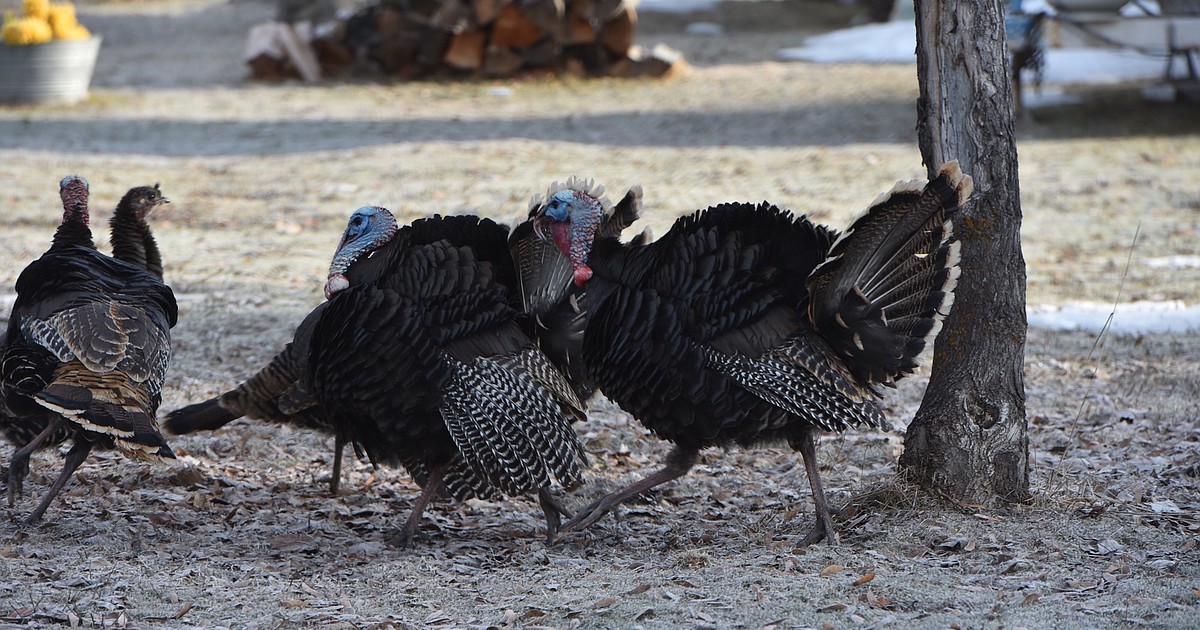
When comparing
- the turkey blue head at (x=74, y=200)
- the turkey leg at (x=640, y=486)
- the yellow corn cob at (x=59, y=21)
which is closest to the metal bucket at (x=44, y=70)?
the yellow corn cob at (x=59, y=21)

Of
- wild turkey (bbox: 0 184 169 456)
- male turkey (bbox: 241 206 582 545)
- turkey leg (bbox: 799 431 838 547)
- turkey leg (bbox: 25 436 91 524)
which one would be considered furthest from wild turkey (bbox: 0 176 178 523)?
turkey leg (bbox: 799 431 838 547)

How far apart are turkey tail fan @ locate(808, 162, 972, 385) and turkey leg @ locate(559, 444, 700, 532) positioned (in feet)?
2.39

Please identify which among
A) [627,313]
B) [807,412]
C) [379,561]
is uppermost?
[627,313]

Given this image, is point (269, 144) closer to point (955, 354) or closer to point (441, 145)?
point (441, 145)

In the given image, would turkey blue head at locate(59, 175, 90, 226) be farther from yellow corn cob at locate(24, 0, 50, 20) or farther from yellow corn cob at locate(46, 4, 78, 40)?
yellow corn cob at locate(46, 4, 78, 40)

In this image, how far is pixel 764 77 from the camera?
52.4 ft

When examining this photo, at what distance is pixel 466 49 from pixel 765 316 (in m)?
11.8

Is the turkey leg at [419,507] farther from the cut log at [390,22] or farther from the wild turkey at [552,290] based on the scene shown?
the cut log at [390,22]

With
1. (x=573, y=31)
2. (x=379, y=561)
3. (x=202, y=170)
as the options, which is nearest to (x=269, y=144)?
(x=202, y=170)

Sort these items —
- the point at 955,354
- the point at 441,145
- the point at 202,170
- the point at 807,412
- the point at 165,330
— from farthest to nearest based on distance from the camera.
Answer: the point at 441,145 → the point at 202,170 → the point at 165,330 → the point at 955,354 → the point at 807,412

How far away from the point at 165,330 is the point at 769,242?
7.81 ft

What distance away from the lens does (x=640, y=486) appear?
4594 mm

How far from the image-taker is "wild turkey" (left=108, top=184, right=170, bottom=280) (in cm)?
559

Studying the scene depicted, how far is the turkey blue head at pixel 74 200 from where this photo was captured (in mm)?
5172
